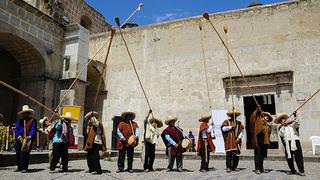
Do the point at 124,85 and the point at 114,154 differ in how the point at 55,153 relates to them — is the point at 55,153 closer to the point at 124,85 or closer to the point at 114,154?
the point at 114,154

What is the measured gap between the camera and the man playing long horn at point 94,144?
21.4 ft

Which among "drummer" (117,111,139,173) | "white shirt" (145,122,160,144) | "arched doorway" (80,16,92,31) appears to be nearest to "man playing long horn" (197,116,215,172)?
"white shirt" (145,122,160,144)

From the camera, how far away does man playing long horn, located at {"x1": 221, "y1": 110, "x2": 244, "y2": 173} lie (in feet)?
23.0

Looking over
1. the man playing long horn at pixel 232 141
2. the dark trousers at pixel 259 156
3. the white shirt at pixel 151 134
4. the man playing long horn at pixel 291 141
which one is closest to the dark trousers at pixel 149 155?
the white shirt at pixel 151 134

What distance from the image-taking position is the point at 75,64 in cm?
1180

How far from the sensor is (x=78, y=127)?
36.9 ft

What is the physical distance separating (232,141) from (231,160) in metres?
0.49

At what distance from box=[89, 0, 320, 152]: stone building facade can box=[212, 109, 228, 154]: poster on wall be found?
1.55 feet

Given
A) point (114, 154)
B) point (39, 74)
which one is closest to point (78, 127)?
point (114, 154)

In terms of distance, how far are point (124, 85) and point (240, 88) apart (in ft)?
19.3

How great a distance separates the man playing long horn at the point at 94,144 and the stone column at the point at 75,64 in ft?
16.0

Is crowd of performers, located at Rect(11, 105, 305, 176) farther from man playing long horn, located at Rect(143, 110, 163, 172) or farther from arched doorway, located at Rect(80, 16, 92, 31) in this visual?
arched doorway, located at Rect(80, 16, 92, 31)

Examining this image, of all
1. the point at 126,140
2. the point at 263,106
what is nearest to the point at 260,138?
the point at 126,140

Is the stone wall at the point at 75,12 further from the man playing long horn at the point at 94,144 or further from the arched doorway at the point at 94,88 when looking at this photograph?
the man playing long horn at the point at 94,144
